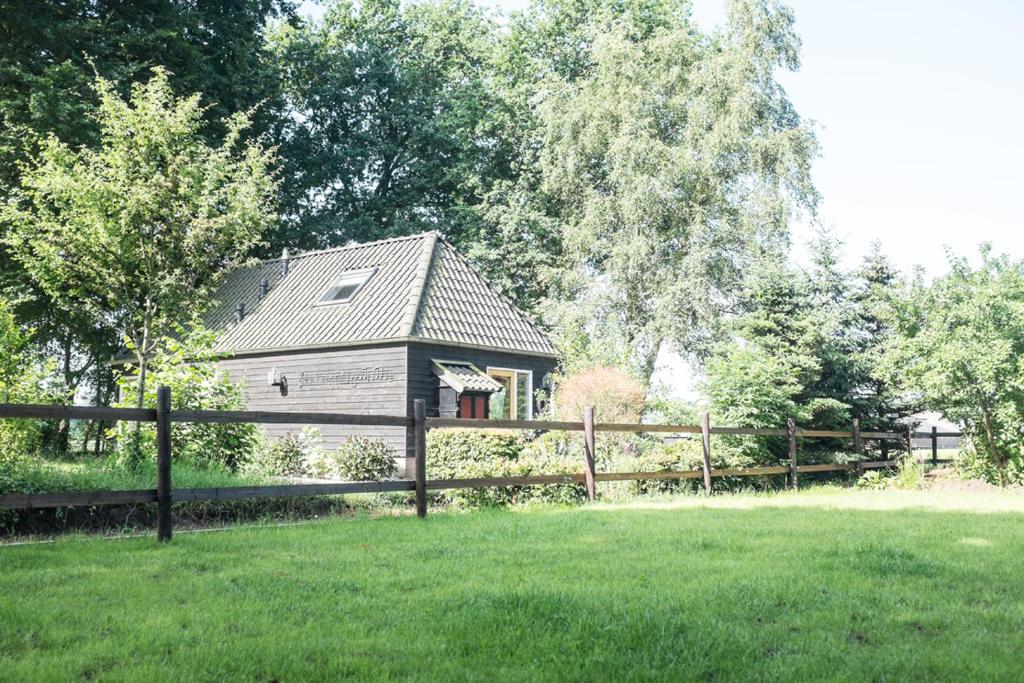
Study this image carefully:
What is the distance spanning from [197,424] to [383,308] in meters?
7.65

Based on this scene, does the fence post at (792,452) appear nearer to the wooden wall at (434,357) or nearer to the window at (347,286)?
the wooden wall at (434,357)

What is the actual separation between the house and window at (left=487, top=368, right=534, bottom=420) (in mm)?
28

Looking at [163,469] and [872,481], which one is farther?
[872,481]

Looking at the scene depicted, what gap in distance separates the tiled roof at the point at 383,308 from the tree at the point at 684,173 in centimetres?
547

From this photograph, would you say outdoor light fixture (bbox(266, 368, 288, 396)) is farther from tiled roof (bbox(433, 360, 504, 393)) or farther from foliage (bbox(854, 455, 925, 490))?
foliage (bbox(854, 455, 925, 490))

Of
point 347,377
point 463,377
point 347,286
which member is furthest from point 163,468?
point 347,286

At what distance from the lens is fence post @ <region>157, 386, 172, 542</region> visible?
7570 millimetres

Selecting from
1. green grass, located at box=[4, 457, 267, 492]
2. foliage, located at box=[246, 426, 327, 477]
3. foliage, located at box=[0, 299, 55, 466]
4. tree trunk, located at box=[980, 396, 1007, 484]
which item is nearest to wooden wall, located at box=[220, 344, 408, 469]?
foliage, located at box=[246, 426, 327, 477]

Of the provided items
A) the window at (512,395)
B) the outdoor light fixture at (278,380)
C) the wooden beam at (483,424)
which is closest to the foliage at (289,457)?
the wooden beam at (483,424)

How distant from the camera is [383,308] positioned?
19938 mm

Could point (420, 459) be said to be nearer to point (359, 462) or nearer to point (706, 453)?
point (359, 462)

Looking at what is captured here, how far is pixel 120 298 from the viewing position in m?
16.9

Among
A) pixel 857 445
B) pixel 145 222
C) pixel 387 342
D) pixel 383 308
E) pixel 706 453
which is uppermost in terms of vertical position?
pixel 145 222

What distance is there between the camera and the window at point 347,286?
21.4 meters
